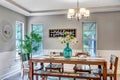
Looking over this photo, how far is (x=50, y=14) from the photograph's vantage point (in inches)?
233

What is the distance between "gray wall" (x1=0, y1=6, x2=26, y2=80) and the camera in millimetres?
4473

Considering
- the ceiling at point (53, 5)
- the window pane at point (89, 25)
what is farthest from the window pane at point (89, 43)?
the ceiling at point (53, 5)

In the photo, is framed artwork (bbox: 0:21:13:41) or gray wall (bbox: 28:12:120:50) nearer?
framed artwork (bbox: 0:21:13:41)

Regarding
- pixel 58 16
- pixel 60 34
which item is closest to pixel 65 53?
pixel 60 34

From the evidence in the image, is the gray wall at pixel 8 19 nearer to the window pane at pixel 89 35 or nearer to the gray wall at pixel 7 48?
the gray wall at pixel 7 48

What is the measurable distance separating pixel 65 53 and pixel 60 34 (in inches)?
89.6

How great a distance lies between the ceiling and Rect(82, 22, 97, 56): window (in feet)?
2.41

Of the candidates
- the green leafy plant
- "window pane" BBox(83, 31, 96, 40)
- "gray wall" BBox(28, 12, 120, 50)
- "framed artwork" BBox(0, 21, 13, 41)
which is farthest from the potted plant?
"window pane" BBox(83, 31, 96, 40)

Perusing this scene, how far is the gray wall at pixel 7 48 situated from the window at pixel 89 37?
276 centimetres

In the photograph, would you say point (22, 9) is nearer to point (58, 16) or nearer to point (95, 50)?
point (58, 16)

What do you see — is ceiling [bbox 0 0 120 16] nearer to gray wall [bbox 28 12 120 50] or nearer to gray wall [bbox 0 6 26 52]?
gray wall [bbox 0 6 26 52]

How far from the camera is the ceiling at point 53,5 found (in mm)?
4391

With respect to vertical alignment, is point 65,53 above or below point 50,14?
below

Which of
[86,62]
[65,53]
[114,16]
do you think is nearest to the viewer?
[86,62]
